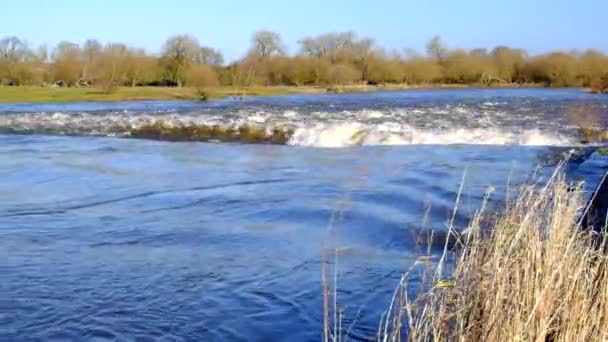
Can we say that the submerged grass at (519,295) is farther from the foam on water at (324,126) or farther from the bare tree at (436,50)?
the bare tree at (436,50)

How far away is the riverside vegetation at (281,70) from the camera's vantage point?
78.1 m

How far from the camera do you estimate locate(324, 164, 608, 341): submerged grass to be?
510 cm

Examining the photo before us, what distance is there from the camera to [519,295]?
5.32m

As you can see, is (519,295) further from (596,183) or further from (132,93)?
(132,93)

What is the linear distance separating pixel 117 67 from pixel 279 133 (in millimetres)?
54559

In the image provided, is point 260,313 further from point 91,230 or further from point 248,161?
point 248,161

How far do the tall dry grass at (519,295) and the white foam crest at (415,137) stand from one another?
2114cm

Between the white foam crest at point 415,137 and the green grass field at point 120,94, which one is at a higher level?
the green grass field at point 120,94

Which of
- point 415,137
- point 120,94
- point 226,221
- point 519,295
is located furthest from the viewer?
point 120,94

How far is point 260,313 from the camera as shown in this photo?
27.6ft

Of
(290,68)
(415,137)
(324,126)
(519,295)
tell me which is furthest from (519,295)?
(290,68)

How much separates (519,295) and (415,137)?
2297 centimetres

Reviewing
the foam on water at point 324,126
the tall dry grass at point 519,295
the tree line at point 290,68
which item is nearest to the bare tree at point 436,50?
the tree line at point 290,68

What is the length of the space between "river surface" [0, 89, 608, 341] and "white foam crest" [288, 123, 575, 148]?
7 centimetres
